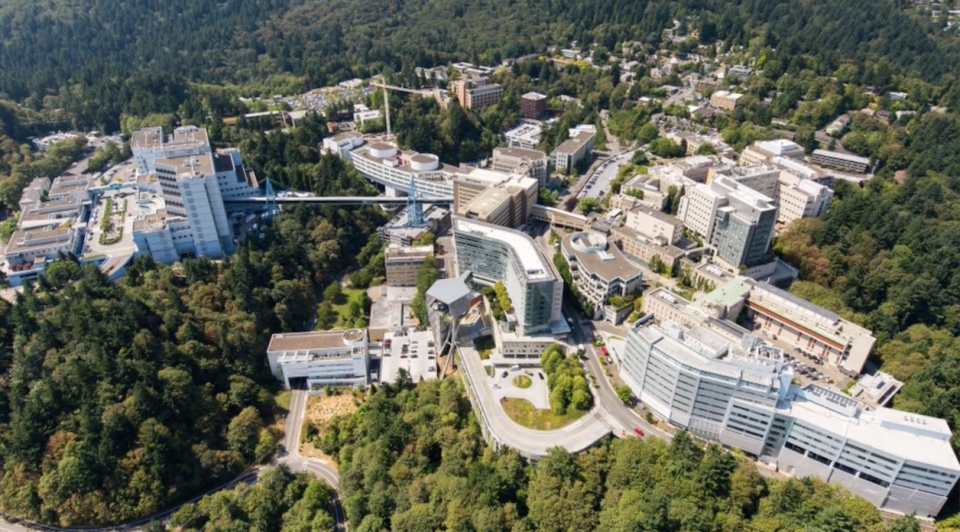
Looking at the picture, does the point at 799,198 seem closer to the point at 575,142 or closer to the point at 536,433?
the point at 575,142

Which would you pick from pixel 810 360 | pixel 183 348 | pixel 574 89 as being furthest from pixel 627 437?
pixel 574 89

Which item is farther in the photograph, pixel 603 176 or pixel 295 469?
pixel 603 176

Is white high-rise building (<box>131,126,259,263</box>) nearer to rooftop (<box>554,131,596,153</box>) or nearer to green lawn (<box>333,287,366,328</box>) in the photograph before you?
green lawn (<box>333,287,366,328</box>)

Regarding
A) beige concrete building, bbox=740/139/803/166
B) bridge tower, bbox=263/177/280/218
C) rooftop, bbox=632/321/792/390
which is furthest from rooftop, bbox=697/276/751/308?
bridge tower, bbox=263/177/280/218

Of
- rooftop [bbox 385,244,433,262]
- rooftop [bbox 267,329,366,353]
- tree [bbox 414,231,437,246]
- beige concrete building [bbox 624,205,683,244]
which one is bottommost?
rooftop [bbox 267,329,366,353]

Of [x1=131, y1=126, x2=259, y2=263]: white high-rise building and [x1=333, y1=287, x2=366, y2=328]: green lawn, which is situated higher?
[x1=131, y1=126, x2=259, y2=263]: white high-rise building

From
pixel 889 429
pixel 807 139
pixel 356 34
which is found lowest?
pixel 889 429

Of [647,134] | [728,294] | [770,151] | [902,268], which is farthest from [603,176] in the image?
[902,268]
